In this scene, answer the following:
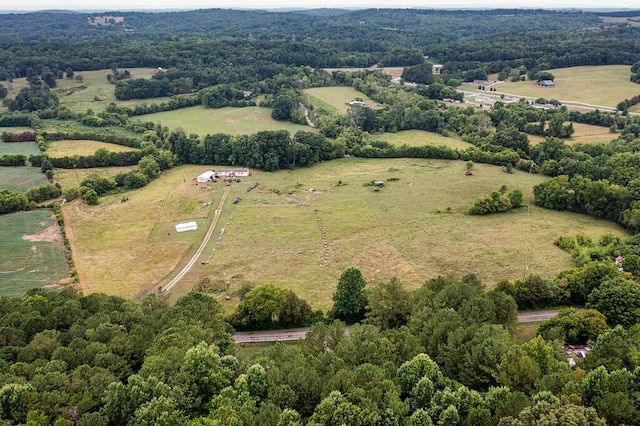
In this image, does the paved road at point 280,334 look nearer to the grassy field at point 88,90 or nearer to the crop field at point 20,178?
the crop field at point 20,178

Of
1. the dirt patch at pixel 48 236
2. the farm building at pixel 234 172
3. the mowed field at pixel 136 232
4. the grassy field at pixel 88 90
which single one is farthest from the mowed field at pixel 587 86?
the dirt patch at pixel 48 236

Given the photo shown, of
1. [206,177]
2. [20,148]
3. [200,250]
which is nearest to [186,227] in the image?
[200,250]

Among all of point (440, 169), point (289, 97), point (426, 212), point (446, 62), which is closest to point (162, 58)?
point (289, 97)

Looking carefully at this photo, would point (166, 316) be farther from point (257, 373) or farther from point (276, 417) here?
point (276, 417)

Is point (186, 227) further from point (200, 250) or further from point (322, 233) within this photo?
point (322, 233)

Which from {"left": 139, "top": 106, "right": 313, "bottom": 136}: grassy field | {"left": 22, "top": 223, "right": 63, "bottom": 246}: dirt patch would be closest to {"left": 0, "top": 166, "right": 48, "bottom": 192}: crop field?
{"left": 22, "top": 223, "right": 63, "bottom": 246}: dirt patch

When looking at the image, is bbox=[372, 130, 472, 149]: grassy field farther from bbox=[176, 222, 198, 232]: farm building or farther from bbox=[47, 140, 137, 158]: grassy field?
bbox=[47, 140, 137, 158]: grassy field
